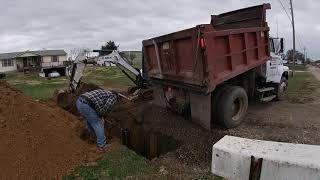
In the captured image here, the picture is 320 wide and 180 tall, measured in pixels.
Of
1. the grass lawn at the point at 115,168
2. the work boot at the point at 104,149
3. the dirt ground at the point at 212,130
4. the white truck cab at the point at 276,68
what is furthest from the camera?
the white truck cab at the point at 276,68

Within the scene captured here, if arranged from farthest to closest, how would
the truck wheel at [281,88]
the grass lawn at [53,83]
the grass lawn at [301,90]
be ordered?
the grass lawn at [53,83], the grass lawn at [301,90], the truck wheel at [281,88]

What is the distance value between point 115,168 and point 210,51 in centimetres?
321

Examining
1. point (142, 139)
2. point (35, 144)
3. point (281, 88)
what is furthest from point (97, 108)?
point (281, 88)

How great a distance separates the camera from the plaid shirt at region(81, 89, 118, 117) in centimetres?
798

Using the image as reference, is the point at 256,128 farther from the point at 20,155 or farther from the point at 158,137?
the point at 20,155

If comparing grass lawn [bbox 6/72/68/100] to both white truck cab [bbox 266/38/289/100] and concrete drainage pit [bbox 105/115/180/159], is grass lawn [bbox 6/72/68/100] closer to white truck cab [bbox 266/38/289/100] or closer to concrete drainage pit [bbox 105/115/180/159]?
concrete drainage pit [bbox 105/115/180/159]

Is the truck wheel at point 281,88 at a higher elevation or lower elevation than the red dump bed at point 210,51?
lower

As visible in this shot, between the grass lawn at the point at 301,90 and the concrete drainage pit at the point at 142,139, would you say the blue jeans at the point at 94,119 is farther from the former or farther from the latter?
the grass lawn at the point at 301,90

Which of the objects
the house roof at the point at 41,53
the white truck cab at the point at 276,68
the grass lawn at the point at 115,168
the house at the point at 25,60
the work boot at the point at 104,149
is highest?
the house roof at the point at 41,53

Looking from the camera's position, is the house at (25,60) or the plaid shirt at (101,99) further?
the house at (25,60)

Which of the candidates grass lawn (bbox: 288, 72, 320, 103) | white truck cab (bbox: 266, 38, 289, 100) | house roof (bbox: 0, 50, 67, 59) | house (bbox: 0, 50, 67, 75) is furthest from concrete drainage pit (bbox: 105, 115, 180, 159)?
house roof (bbox: 0, 50, 67, 59)

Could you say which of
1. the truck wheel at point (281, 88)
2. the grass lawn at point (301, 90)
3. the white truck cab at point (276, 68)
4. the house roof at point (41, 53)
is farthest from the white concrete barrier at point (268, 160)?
the house roof at point (41, 53)

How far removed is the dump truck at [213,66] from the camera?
835 centimetres

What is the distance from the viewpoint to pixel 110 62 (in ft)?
45.2
